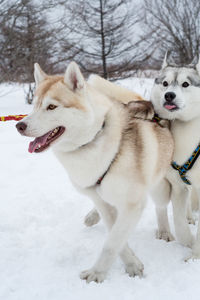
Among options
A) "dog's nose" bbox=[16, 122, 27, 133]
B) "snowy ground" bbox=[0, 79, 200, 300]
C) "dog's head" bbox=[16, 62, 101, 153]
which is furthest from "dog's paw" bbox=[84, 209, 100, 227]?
"dog's nose" bbox=[16, 122, 27, 133]

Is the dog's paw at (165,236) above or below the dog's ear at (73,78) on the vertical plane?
below

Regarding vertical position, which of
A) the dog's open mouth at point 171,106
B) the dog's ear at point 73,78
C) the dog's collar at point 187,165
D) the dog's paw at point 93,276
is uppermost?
the dog's ear at point 73,78

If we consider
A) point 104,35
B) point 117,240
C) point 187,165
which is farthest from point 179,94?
point 104,35

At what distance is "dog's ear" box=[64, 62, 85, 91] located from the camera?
2.37m

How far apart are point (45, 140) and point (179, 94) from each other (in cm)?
119

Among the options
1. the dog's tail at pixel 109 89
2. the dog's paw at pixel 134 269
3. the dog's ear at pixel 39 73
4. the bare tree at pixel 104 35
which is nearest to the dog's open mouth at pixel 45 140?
the dog's ear at pixel 39 73

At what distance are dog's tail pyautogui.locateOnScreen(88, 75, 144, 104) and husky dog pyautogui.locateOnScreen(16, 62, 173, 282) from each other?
1.12 ft

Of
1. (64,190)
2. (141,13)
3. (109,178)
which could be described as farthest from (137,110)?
(141,13)

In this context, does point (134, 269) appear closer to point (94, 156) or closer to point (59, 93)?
point (94, 156)

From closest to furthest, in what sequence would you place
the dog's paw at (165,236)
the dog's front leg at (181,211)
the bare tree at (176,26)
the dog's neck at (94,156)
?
the dog's neck at (94,156) < the dog's front leg at (181,211) < the dog's paw at (165,236) < the bare tree at (176,26)

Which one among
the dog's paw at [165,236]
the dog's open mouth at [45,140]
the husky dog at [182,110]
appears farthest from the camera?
the dog's paw at [165,236]

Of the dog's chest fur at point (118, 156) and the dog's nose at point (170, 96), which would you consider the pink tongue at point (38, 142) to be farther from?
the dog's nose at point (170, 96)

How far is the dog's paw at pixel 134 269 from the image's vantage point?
2547 mm

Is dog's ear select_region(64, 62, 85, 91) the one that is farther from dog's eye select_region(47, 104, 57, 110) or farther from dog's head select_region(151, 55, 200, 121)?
dog's head select_region(151, 55, 200, 121)
